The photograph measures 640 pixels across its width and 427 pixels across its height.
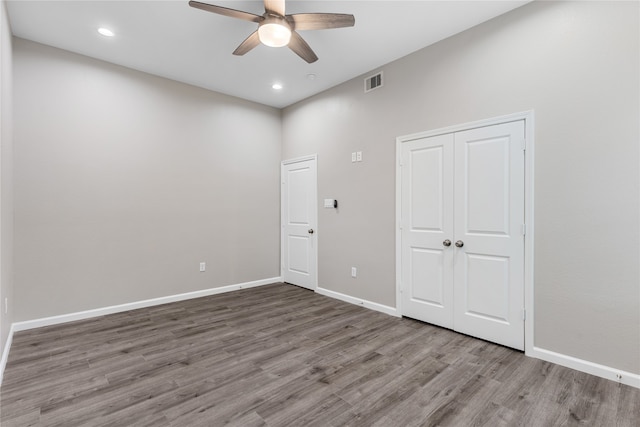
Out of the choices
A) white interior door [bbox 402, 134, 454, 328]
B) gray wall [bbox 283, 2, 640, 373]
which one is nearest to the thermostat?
white interior door [bbox 402, 134, 454, 328]

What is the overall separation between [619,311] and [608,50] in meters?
2.02

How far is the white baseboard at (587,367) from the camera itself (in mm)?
2244

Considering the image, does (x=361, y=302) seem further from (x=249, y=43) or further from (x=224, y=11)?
(x=224, y=11)

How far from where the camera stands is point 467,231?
3.13m

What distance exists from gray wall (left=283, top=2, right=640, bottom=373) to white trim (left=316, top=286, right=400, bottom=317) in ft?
4.98

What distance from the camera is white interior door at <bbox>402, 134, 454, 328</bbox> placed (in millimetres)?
3297

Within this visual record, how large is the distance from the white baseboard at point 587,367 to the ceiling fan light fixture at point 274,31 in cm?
349

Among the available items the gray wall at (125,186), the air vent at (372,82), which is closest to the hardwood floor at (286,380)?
the gray wall at (125,186)

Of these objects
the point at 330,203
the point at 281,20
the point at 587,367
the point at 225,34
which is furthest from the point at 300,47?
the point at 587,367

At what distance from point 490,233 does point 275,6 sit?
2802 millimetres

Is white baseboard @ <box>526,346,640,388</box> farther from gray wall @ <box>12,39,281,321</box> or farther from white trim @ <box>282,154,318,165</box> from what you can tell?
gray wall @ <box>12,39,281,321</box>

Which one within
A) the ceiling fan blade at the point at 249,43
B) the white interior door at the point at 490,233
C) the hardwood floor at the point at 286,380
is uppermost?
the ceiling fan blade at the point at 249,43

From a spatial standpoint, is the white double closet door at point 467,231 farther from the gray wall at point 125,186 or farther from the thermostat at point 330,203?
the gray wall at point 125,186

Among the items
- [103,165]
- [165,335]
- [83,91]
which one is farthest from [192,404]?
[83,91]
